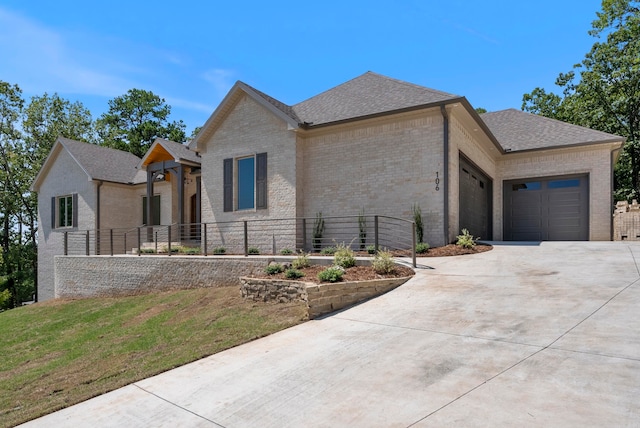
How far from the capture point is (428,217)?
12.0 meters

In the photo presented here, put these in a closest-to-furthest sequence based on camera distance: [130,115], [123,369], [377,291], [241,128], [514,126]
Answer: [123,369] < [377,291] < [241,128] < [514,126] < [130,115]

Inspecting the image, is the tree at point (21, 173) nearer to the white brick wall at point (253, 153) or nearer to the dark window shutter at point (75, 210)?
the dark window shutter at point (75, 210)

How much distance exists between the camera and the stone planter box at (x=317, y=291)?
674cm

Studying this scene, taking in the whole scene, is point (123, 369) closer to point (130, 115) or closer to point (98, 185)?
point (98, 185)

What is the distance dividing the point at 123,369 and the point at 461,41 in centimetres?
1358

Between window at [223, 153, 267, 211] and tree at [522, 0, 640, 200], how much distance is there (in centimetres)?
2187

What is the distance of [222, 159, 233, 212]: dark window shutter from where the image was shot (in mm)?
15203

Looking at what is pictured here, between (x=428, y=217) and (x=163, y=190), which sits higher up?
(x=163, y=190)

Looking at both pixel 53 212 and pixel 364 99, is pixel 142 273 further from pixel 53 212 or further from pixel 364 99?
pixel 53 212

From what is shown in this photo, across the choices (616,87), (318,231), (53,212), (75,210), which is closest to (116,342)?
(318,231)

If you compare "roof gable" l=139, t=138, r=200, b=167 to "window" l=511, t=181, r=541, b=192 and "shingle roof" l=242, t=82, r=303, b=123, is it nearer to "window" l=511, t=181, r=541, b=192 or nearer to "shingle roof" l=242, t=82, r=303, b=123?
"shingle roof" l=242, t=82, r=303, b=123

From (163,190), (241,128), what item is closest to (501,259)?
(241,128)

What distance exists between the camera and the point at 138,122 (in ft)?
145

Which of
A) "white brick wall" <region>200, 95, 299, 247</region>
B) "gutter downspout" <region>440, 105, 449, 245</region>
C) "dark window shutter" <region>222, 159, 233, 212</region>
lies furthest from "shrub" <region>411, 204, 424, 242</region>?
"dark window shutter" <region>222, 159, 233, 212</region>
